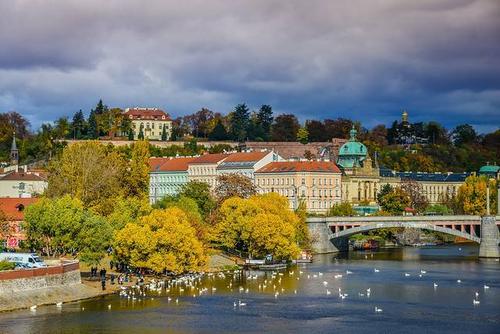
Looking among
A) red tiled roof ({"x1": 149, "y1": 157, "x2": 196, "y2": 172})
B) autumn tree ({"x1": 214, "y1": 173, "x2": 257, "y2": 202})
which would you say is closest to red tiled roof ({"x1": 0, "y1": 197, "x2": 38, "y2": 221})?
autumn tree ({"x1": 214, "y1": 173, "x2": 257, "y2": 202})

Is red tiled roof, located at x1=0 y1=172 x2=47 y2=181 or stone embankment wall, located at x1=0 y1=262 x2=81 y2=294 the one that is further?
red tiled roof, located at x1=0 y1=172 x2=47 y2=181

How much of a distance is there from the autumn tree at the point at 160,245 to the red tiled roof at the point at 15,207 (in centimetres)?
1933

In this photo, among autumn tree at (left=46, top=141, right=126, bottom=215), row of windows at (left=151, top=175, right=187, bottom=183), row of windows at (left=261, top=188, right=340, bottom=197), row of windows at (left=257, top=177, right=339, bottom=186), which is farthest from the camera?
row of windows at (left=151, top=175, right=187, bottom=183)

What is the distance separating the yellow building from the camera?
571 feet

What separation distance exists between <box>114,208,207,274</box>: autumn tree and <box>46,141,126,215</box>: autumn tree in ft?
64.9

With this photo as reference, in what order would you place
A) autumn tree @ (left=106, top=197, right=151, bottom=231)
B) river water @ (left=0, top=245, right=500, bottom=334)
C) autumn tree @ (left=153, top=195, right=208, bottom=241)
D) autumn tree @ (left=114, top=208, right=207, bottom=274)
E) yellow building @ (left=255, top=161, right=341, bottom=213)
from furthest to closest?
yellow building @ (left=255, top=161, right=341, bottom=213) < autumn tree @ (left=153, top=195, right=208, bottom=241) < autumn tree @ (left=106, top=197, right=151, bottom=231) < autumn tree @ (left=114, top=208, right=207, bottom=274) < river water @ (left=0, top=245, right=500, bottom=334)

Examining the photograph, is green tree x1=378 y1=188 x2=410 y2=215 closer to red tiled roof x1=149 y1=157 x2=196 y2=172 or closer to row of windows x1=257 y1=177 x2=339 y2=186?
row of windows x1=257 y1=177 x2=339 y2=186

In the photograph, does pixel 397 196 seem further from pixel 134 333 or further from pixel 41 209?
pixel 134 333

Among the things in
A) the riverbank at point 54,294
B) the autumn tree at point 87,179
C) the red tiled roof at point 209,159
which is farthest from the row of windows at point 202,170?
the riverbank at point 54,294

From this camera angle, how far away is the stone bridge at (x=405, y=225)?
132 m

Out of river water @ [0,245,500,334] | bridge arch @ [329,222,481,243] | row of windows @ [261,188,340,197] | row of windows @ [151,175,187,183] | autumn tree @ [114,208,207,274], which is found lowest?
river water @ [0,245,500,334]

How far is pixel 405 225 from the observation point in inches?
5374

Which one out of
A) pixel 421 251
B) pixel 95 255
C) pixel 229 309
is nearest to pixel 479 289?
pixel 229 309

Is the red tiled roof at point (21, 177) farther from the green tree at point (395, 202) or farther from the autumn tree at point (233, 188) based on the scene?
the green tree at point (395, 202)
